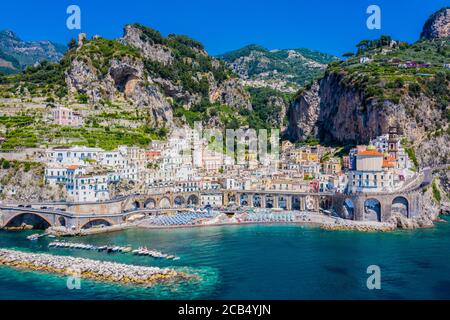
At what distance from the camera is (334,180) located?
63.6m

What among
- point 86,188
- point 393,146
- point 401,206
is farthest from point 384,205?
point 86,188

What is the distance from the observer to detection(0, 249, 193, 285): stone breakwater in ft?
116

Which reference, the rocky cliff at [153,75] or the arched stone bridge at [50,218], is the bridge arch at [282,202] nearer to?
the arched stone bridge at [50,218]

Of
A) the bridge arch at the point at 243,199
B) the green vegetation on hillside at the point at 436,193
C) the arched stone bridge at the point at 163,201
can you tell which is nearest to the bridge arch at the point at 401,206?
the green vegetation on hillside at the point at 436,193

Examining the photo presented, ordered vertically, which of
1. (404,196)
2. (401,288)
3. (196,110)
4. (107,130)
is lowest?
(401,288)

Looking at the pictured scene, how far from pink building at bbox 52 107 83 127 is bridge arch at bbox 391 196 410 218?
45.0 m

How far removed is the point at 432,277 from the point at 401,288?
364cm

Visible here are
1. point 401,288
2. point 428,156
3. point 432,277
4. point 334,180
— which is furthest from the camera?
point 428,156

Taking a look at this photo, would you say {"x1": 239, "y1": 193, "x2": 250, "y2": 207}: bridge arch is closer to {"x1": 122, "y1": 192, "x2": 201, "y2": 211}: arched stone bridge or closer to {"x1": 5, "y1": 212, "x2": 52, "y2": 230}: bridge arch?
{"x1": 122, "y1": 192, "x2": 201, "y2": 211}: arched stone bridge

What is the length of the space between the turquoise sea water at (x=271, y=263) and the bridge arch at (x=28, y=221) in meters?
2.45

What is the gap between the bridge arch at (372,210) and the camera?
2168 inches

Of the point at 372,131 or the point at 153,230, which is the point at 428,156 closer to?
the point at 372,131
